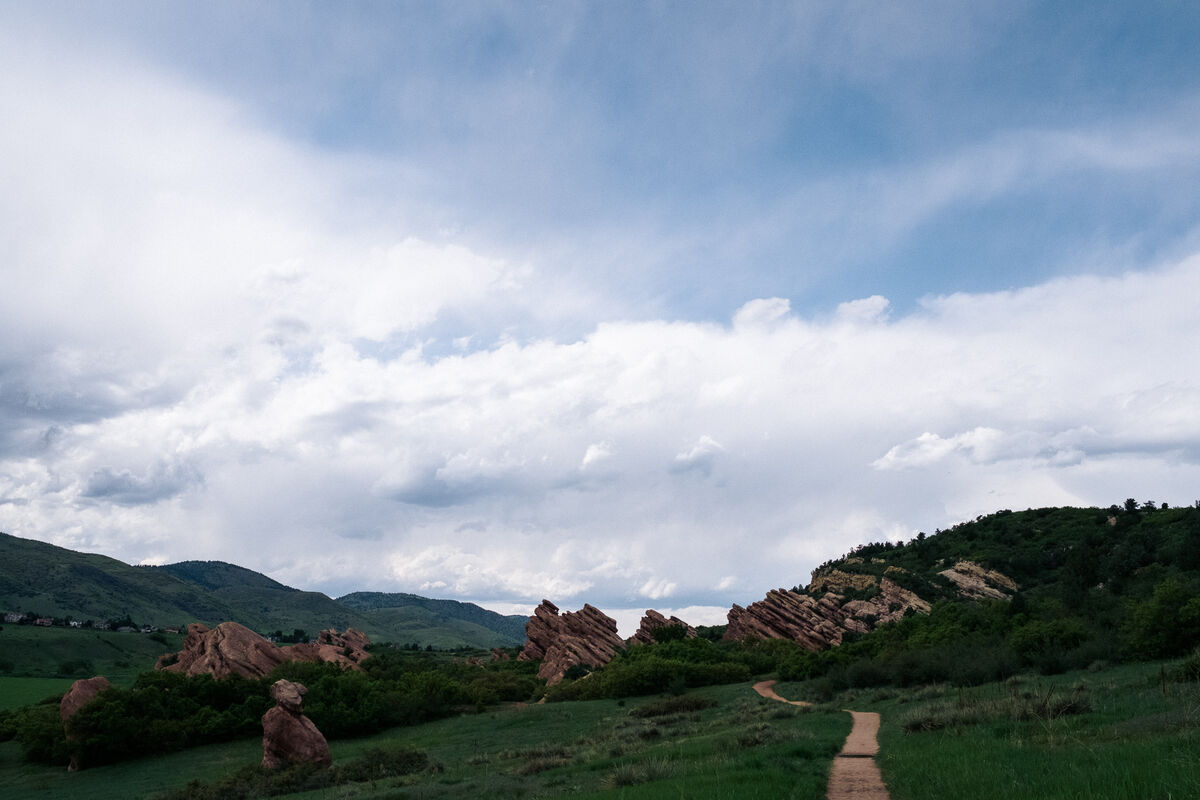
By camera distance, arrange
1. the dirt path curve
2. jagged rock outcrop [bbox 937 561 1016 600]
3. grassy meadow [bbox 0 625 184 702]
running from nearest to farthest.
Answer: the dirt path curve → jagged rock outcrop [bbox 937 561 1016 600] → grassy meadow [bbox 0 625 184 702]

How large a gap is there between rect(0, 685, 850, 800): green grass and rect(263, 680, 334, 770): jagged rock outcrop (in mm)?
4614

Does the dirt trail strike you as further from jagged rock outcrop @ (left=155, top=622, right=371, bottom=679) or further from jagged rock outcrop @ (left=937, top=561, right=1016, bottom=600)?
jagged rock outcrop @ (left=937, top=561, right=1016, bottom=600)

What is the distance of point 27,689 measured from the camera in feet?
283

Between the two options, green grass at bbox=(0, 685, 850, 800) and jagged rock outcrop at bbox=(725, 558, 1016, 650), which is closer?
green grass at bbox=(0, 685, 850, 800)

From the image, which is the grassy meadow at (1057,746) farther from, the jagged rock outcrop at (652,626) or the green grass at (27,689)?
the green grass at (27,689)

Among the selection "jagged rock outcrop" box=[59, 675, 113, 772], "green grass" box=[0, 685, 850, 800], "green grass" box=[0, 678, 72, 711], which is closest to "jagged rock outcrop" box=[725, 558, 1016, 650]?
"green grass" box=[0, 685, 850, 800]

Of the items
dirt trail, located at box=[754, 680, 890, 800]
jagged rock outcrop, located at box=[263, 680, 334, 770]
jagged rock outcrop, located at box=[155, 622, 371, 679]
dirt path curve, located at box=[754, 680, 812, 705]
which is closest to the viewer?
dirt trail, located at box=[754, 680, 890, 800]

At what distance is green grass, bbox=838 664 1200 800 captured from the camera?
10664 millimetres

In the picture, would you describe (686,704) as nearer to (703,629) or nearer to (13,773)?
(13,773)

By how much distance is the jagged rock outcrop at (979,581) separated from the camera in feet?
276

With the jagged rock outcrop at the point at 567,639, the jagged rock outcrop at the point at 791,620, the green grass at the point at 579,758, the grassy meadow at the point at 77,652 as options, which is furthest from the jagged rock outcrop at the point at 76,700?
the jagged rock outcrop at the point at 791,620

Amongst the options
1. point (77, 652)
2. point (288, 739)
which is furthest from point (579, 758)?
point (77, 652)

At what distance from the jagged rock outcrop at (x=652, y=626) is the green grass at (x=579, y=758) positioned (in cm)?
3993

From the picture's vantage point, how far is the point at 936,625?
58.7m
